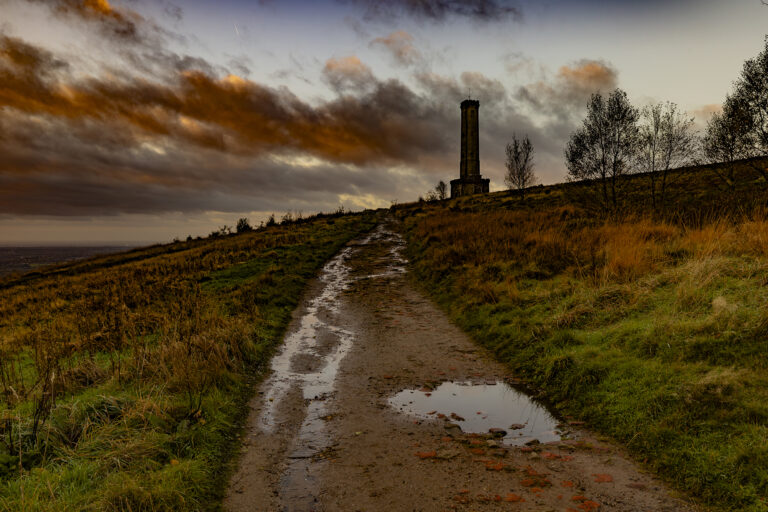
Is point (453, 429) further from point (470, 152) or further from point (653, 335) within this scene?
point (470, 152)

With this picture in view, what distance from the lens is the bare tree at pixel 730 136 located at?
67.3 feet

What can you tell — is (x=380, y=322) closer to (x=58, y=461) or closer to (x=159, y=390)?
(x=159, y=390)

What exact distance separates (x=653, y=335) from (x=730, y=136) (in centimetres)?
2291

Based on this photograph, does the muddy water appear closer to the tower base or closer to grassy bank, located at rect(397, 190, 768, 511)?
grassy bank, located at rect(397, 190, 768, 511)

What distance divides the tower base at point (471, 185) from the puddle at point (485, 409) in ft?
203

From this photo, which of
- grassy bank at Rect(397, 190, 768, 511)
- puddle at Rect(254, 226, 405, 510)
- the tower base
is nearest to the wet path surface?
puddle at Rect(254, 226, 405, 510)

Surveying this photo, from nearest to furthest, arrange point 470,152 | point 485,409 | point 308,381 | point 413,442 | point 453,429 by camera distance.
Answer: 1. point 413,442
2. point 453,429
3. point 485,409
4. point 308,381
5. point 470,152

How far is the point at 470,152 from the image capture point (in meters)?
66.9

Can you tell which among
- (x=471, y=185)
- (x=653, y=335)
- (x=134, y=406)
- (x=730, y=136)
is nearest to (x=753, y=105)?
(x=730, y=136)

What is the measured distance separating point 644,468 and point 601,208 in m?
25.8

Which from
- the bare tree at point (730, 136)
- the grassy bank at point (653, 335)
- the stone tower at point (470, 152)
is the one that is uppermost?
the stone tower at point (470, 152)

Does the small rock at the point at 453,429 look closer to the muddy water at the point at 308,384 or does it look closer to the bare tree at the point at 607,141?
the muddy water at the point at 308,384

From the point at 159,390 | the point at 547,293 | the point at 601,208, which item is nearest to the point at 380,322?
the point at 547,293

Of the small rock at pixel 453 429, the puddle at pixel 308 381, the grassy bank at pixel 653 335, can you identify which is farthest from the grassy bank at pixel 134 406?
the grassy bank at pixel 653 335
